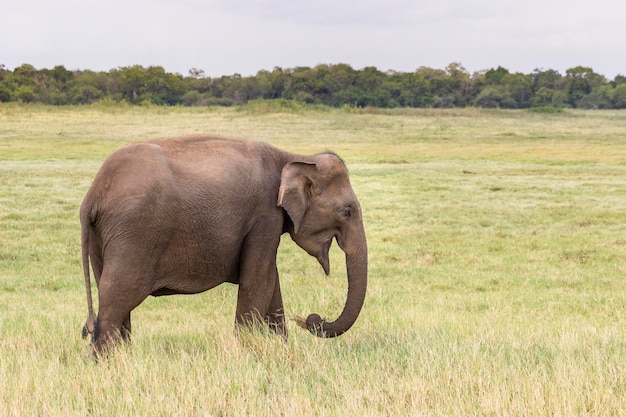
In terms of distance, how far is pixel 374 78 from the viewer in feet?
323

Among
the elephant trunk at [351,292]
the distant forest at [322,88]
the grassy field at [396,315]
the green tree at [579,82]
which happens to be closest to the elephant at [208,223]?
the elephant trunk at [351,292]

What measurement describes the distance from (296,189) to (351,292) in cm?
101

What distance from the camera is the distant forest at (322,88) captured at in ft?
282

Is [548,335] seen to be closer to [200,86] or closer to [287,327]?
[287,327]

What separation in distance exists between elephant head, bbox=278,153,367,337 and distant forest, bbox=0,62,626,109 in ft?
250

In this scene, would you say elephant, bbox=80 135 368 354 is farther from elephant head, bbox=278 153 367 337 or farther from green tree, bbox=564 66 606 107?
green tree, bbox=564 66 606 107

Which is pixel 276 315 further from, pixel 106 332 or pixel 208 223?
pixel 106 332

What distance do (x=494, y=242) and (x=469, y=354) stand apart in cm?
1131

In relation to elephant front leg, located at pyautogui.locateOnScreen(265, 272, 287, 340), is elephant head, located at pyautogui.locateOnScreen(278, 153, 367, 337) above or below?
above

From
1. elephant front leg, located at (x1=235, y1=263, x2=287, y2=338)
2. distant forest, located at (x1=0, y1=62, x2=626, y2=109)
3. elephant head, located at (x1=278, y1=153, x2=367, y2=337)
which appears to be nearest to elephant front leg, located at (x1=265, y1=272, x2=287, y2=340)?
elephant front leg, located at (x1=235, y1=263, x2=287, y2=338)

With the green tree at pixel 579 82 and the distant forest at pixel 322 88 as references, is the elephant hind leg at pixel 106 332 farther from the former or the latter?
the green tree at pixel 579 82

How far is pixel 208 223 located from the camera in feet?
23.5

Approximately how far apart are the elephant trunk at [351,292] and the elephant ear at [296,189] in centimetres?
51

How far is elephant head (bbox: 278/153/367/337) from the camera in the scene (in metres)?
7.56
